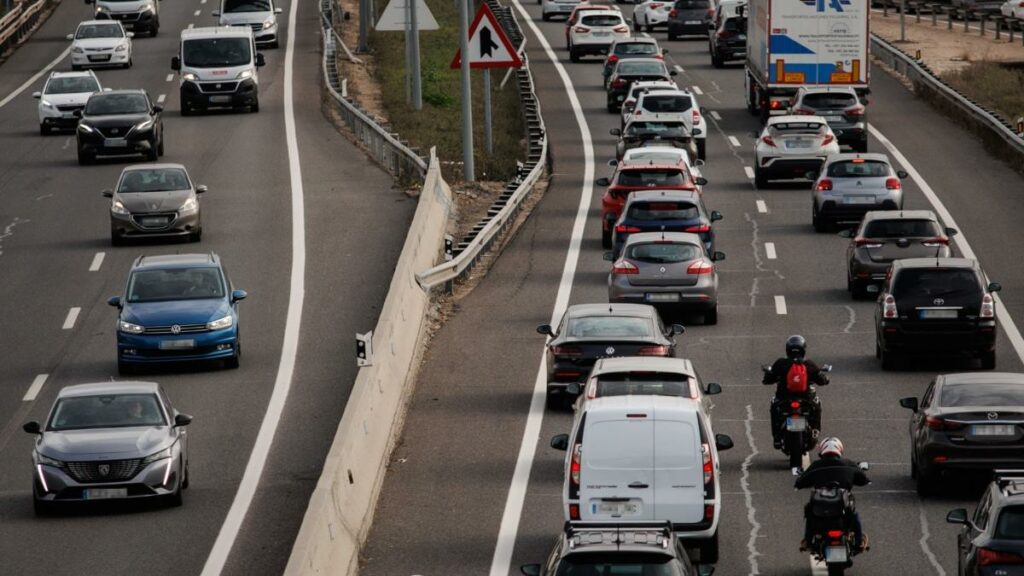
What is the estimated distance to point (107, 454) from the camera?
72.4ft

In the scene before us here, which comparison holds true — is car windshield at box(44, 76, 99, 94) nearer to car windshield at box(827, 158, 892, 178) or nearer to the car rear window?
car windshield at box(827, 158, 892, 178)

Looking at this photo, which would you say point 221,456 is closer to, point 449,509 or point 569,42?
point 449,509

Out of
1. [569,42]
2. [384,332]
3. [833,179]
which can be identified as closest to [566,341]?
[384,332]

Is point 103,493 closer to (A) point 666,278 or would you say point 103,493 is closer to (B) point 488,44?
(A) point 666,278

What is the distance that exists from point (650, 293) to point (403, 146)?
50.5 feet

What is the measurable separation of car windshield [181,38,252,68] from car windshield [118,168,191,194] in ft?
53.5

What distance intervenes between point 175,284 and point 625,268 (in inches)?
256

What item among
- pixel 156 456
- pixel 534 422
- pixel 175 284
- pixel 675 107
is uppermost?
pixel 156 456

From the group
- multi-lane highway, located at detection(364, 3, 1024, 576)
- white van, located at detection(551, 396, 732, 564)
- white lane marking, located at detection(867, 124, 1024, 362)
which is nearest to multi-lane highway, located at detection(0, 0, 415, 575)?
multi-lane highway, located at detection(364, 3, 1024, 576)

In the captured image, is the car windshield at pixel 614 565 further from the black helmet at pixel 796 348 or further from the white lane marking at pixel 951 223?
the white lane marking at pixel 951 223

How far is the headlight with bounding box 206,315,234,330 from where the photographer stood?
29297 mm

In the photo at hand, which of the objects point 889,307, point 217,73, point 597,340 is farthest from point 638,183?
point 217,73

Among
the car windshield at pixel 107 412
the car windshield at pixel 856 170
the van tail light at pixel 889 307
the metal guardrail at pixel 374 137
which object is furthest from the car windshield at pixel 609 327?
the metal guardrail at pixel 374 137

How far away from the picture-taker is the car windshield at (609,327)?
25.8m
